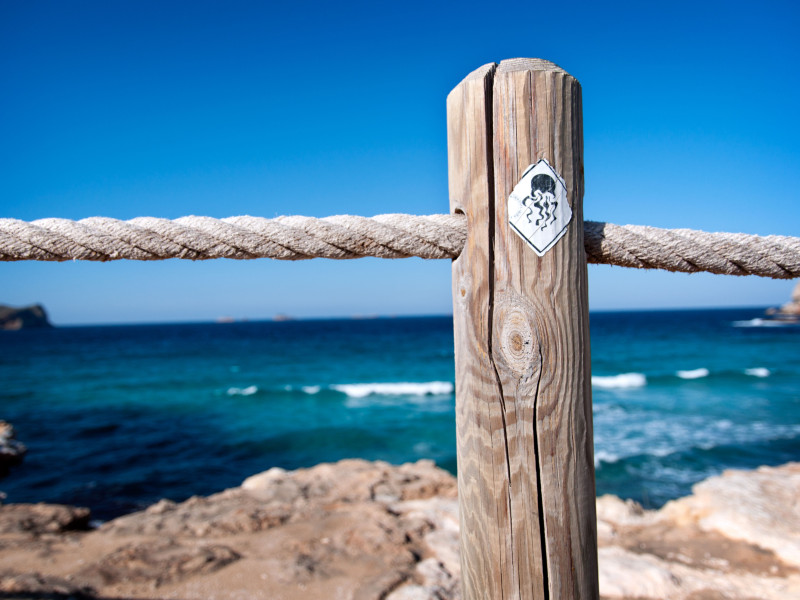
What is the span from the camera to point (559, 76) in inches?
39.1

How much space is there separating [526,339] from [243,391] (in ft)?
61.3

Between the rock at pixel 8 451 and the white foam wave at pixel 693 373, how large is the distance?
2095 centimetres

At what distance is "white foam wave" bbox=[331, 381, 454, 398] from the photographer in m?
17.2

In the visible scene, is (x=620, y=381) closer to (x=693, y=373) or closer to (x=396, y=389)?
(x=693, y=373)

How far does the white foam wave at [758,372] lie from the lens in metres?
17.9

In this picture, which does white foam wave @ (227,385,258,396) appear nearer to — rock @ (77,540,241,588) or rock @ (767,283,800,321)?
rock @ (77,540,241,588)

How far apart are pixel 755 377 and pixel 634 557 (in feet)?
61.3

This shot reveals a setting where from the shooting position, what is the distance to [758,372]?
18.6 meters

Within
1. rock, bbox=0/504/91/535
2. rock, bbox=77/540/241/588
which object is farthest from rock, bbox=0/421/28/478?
rock, bbox=77/540/241/588

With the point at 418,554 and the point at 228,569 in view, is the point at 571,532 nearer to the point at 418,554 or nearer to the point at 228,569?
the point at 418,554

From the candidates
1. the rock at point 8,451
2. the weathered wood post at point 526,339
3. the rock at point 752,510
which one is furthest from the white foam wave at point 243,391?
the weathered wood post at point 526,339

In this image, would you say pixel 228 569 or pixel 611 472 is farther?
pixel 611 472

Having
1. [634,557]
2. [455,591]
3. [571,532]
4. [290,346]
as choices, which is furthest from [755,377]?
[290,346]

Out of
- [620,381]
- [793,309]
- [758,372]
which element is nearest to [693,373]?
[758,372]
